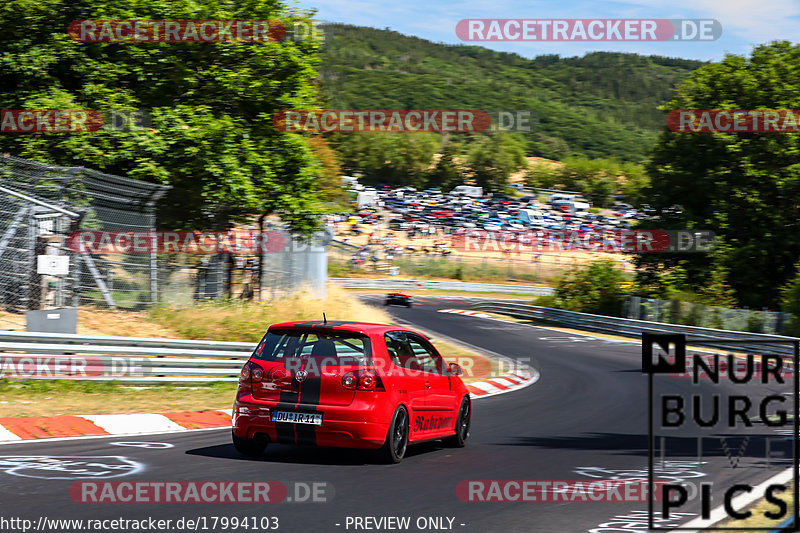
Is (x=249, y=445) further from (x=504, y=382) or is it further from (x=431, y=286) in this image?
(x=431, y=286)

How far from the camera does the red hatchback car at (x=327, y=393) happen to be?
28.7 feet

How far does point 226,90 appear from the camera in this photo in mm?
23656

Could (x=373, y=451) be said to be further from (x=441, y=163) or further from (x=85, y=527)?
(x=441, y=163)

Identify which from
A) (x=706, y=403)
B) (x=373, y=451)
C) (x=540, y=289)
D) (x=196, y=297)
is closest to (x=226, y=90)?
(x=196, y=297)

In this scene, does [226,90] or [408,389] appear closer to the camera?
[408,389]

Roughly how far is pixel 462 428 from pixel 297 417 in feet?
8.82

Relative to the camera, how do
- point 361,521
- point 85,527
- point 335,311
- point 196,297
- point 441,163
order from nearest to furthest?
point 85,527
point 361,521
point 196,297
point 335,311
point 441,163

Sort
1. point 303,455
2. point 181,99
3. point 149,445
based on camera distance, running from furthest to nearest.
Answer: point 181,99 → point 149,445 → point 303,455

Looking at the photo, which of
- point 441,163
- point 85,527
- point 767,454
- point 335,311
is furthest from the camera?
point 441,163

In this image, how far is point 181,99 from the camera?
918 inches

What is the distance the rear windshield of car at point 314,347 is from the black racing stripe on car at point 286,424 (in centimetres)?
39

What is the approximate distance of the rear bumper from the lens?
8688mm

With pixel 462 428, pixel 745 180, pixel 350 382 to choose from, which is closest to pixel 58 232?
pixel 462 428

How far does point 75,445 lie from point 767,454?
298 inches
